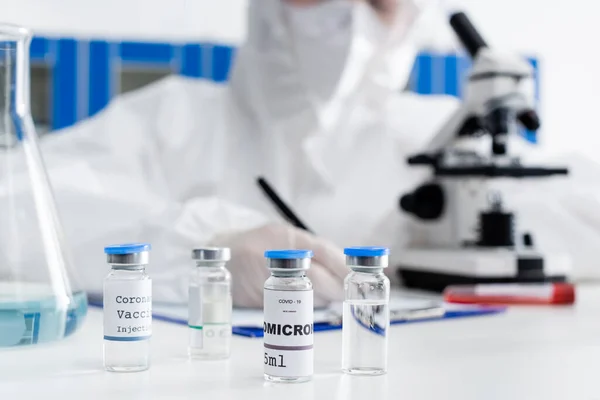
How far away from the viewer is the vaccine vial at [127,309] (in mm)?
585

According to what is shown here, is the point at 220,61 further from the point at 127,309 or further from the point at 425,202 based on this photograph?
the point at 127,309

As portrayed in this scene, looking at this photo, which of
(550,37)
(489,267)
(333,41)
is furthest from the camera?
(550,37)

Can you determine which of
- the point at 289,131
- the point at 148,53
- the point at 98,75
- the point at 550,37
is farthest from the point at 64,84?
the point at 550,37

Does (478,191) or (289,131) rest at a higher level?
(289,131)

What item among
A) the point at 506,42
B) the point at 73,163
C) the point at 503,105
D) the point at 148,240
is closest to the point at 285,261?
the point at 148,240

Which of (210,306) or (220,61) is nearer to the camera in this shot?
(210,306)

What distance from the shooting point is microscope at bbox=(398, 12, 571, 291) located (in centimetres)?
113

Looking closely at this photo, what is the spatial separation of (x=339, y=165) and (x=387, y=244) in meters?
0.23

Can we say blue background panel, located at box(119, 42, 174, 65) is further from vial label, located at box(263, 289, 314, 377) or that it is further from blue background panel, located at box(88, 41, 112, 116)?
vial label, located at box(263, 289, 314, 377)

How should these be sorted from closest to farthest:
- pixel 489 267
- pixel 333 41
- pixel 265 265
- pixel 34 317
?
1. pixel 34 317
2. pixel 265 265
3. pixel 489 267
4. pixel 333 41

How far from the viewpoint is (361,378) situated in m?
0.58

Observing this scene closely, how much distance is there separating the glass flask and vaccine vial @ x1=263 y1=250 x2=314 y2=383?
0.24 meters

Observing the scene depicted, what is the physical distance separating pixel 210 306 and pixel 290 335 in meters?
0.15

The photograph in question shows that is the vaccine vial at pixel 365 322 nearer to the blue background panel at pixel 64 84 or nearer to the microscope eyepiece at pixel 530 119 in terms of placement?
the microscope eyepiece at pixel 530 119
